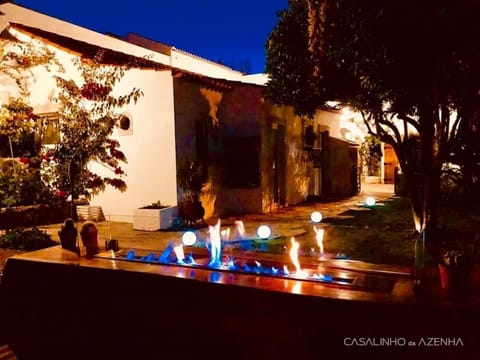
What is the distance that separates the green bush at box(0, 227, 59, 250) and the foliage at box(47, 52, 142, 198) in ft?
9.62

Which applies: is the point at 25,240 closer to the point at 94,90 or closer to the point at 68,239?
the point at 68,239

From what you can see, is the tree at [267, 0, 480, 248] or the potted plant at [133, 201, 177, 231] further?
the potted plant at [133, 201, 177, 231]

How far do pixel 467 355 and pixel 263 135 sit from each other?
979 cm

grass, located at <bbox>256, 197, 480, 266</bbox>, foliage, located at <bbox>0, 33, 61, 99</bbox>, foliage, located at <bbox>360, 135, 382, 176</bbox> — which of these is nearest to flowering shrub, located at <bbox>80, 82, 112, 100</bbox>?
foliage, located at <bbox>0, 33, 61, 99</bbox>

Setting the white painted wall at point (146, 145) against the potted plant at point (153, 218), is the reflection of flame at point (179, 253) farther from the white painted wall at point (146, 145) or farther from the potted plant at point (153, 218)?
the white painted wall at point (146, 145)

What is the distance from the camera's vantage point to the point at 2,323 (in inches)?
174

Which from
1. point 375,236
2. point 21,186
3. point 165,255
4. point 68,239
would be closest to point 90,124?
point 21,186

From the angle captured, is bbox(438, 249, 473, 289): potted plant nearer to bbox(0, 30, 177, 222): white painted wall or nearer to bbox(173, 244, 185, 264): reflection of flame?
bbox(173, 244, 185, 264): reflection of flame

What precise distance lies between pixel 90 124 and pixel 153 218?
3.38m

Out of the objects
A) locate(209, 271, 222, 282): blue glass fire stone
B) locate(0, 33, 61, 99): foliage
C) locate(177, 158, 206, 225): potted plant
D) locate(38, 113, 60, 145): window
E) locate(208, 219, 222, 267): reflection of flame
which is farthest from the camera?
locate(38, 113, 60, 145): window

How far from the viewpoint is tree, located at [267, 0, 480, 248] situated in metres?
5.40

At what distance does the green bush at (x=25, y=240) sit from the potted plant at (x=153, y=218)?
2.08 meters

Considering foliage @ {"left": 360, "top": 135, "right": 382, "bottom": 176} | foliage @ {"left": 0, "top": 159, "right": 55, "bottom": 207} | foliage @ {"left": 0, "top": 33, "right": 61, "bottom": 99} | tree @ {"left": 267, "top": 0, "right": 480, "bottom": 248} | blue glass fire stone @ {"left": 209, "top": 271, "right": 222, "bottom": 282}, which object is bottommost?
blue glass fire stone @ {"left": 209, "top": 271, "right": 222, "bottom": 282}

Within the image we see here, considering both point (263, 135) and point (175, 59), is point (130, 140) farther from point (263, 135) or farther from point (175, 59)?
point (175, 59)
